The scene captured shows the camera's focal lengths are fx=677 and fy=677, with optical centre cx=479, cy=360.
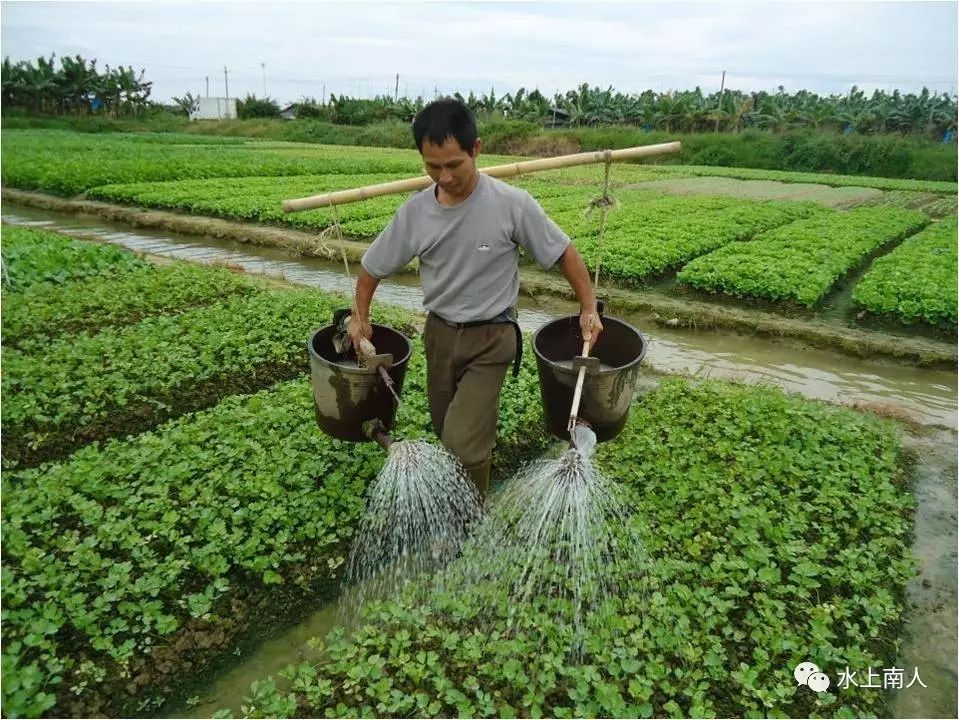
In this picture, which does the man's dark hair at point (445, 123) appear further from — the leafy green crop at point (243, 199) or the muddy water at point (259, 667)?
the leafy green crop at point (243, 199)

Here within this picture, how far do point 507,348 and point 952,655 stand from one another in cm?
264

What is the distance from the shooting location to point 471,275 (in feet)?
10.9

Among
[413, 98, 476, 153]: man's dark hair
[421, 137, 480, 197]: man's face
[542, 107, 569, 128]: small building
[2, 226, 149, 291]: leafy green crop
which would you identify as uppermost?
[542, 107, 569, 128]: small building

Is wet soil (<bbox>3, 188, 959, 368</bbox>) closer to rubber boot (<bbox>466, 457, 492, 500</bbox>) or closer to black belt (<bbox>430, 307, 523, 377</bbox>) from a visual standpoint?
black belt (<bbox>430, 307, 523, 377</bbox>)

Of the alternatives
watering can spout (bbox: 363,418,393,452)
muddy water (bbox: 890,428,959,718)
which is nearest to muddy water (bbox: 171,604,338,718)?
watering can spout (bbox: 363,418,393,452)

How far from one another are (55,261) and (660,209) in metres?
12.6

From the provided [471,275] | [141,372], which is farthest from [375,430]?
[141,372]

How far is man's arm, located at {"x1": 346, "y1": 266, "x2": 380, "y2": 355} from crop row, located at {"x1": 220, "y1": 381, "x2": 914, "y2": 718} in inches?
51.8

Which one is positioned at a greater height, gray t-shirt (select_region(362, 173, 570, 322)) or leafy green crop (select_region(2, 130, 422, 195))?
gray t-shirt (select_region(362, 173, 570, 322))

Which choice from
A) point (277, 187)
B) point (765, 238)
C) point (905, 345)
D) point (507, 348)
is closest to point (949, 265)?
point (765, 238)

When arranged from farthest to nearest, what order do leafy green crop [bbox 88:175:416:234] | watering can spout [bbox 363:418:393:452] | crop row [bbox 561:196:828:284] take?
leafy green crop [bbox 88:175:416:234], crop row [bbox 561:196:828:284], watering can spout [bbox 363:418:393:452]

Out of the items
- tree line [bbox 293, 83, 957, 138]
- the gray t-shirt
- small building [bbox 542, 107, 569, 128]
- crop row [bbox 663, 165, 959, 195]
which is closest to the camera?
the gray t-shirt

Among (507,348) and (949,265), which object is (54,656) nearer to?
(507,348)

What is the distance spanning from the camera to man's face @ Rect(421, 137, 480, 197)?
9.65 ft
